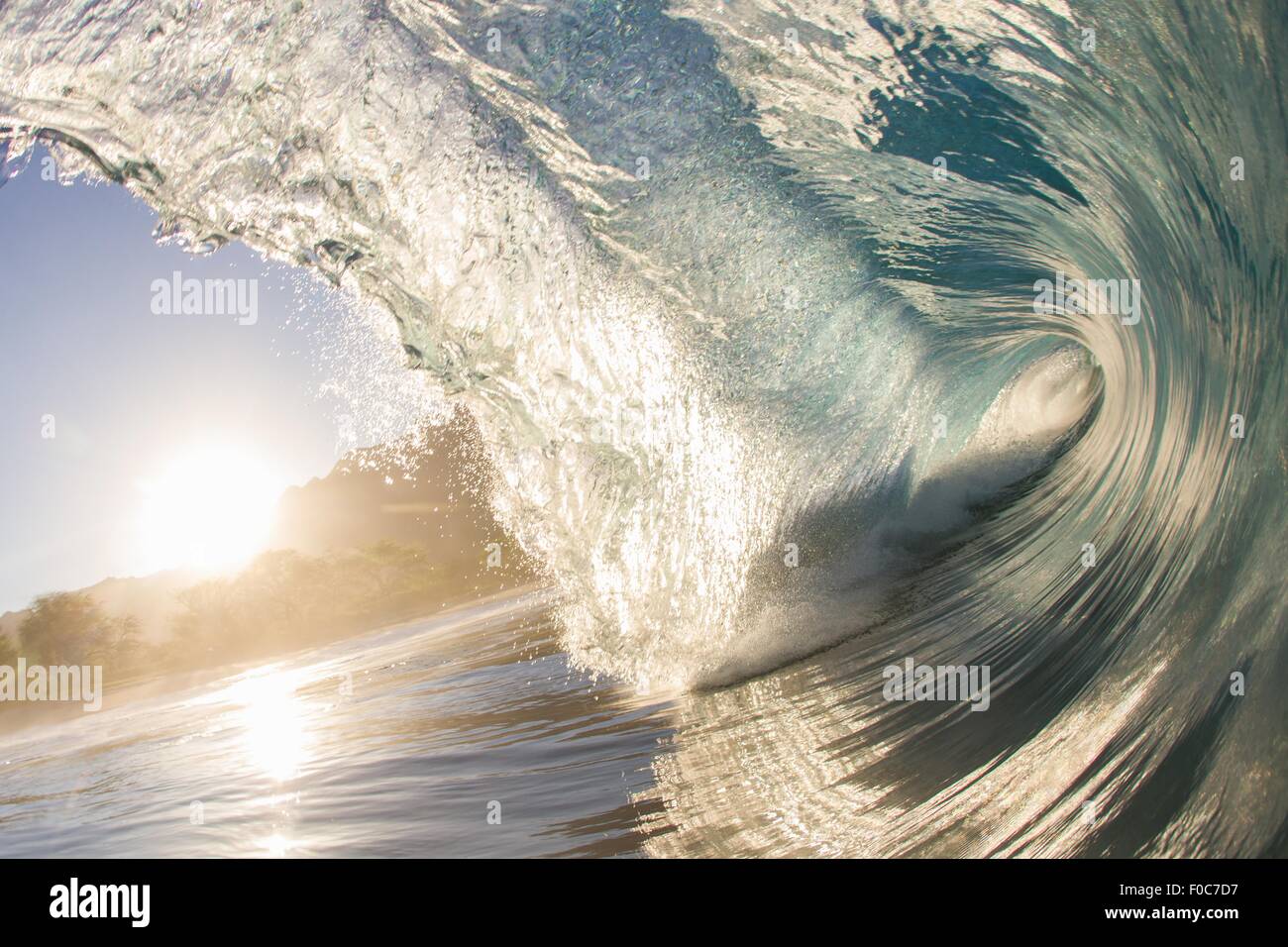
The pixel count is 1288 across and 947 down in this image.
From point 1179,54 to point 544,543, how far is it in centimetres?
312

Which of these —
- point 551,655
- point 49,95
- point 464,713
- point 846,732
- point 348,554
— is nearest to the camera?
point 846,732

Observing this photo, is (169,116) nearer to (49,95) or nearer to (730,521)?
(49,95)

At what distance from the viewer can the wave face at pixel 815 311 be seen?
102 inches

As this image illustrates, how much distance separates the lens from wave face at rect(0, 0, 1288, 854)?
258cm

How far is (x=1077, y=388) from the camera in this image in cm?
566

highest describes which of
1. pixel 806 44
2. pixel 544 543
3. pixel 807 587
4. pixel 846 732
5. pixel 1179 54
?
pixel 806 44

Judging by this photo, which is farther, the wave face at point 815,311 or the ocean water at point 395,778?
the ocean water at point 395,778

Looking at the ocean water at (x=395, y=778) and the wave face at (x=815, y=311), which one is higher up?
the wave face at (x=815, y=311)

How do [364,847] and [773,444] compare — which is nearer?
[364,847]

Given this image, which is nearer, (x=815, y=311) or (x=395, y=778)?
(x=395, y=778)

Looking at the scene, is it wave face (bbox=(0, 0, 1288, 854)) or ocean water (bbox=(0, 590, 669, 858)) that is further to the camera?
ocean water (bbox=(0, 590, 669, 858))

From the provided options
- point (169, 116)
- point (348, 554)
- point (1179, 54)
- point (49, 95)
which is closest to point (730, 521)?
point (1179, 54)

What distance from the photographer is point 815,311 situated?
4.56 m

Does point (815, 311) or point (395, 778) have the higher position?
point (815, 311)
